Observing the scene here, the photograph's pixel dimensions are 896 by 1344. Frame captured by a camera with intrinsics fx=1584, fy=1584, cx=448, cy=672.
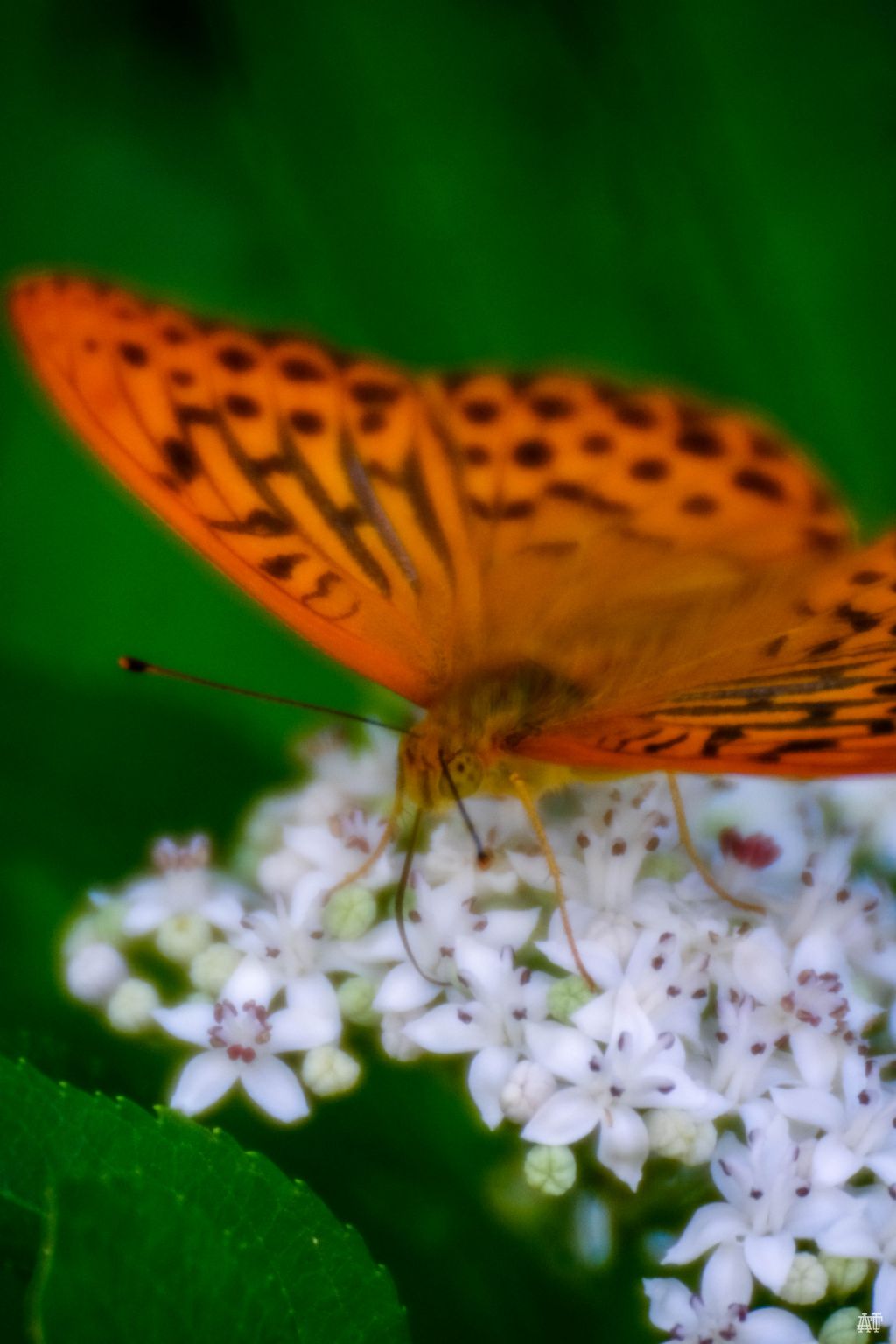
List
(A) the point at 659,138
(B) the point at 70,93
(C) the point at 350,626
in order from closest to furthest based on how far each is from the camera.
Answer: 1. (C) the point at 350,626
2. (A) the point at 659,138
3. (B) the point at 70,93

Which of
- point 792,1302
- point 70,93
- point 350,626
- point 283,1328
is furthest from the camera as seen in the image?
point 70,93

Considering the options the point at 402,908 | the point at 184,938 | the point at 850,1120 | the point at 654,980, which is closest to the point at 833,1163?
the point at 850,1120

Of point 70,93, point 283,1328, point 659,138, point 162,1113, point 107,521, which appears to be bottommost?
point 283,1328

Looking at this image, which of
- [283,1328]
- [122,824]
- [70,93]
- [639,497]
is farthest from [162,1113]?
[70,93]

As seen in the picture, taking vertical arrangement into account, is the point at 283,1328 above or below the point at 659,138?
below

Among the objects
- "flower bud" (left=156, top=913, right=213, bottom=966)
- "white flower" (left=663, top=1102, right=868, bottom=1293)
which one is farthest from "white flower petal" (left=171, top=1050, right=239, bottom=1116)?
"white flower" (left=663, top=1102, right=868, bottom=1293)

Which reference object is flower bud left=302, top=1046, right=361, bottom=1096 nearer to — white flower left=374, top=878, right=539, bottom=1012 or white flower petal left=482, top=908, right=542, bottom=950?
white flower left=374, top=878, right=539, bottom=1012

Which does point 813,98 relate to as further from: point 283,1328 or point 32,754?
point 283,1328
